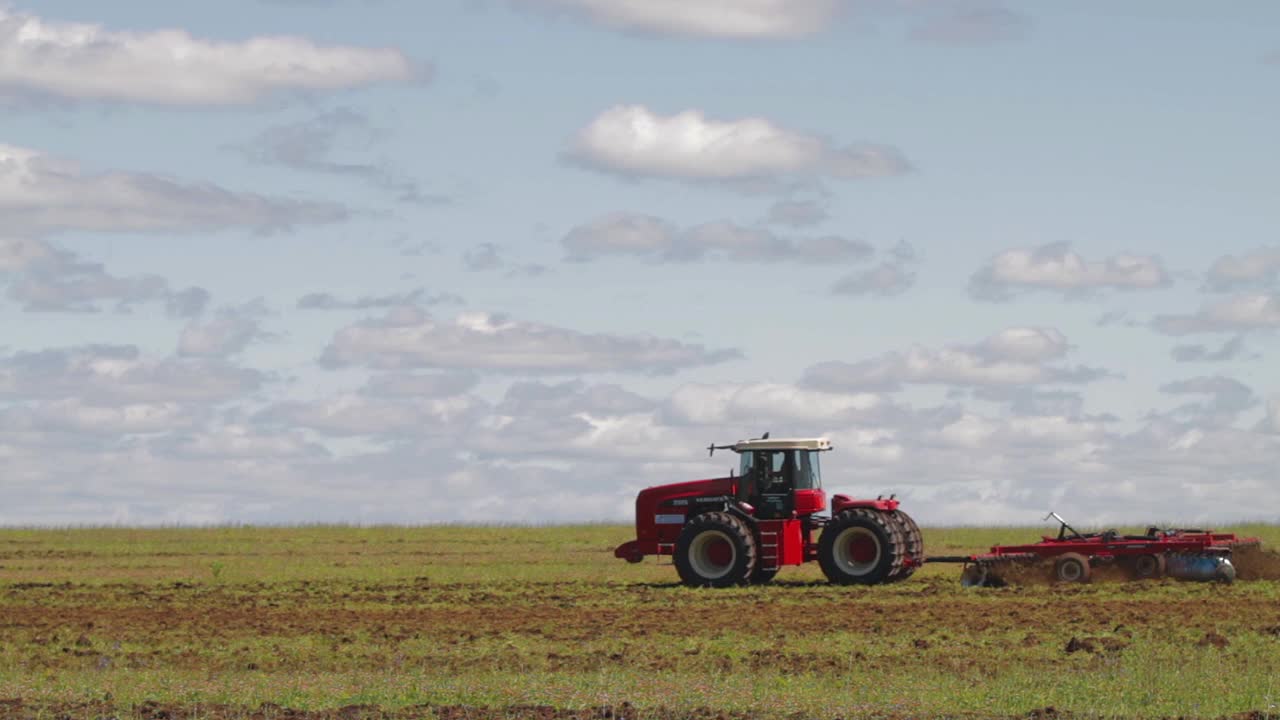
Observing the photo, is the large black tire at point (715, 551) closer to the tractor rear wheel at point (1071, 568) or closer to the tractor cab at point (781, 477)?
the tractor cab at point (781, 477)

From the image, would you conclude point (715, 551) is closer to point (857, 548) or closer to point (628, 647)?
point (857, 548)

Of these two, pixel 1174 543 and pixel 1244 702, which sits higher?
pixel 1174 543

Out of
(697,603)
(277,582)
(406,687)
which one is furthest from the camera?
(277,582)

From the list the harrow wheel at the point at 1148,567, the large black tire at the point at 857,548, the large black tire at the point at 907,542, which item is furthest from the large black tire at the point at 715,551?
the harrow wheel at the point at 1148,567

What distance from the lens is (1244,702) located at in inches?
639

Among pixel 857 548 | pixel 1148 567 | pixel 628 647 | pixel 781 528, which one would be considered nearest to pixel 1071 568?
pixel 1148 567

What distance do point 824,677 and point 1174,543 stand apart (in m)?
13.1

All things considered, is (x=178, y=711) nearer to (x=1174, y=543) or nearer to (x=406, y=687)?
(x=406, y=687)

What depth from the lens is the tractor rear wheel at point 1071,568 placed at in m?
29.7

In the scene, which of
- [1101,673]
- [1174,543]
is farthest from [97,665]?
[1174,543]

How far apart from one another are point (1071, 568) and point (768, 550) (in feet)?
17.4

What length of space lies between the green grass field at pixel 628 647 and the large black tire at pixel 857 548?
0.51 meters

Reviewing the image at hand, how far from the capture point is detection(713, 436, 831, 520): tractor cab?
31.2 metres

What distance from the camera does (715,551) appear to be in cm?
3142
